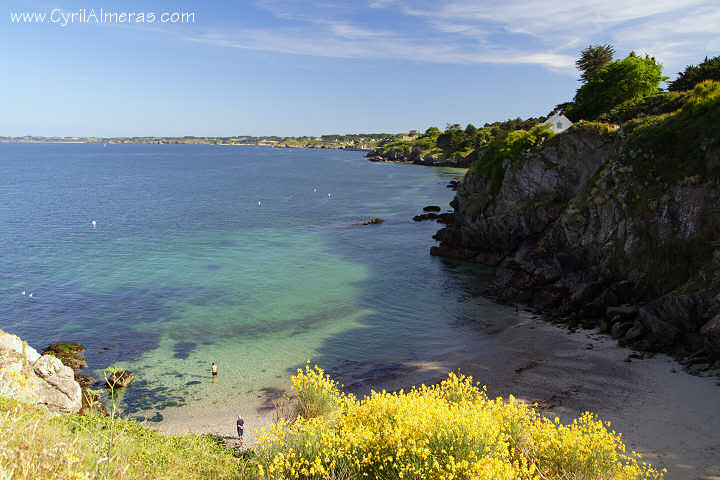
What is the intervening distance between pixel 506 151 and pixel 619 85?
17684 mm

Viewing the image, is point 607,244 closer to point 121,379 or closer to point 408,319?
point 408,319

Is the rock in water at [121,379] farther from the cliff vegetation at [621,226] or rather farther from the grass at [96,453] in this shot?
the cliff vegetation at [621,226]

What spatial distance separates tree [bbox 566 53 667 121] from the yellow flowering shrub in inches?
2027

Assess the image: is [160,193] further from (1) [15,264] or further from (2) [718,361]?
(2) [718,361]

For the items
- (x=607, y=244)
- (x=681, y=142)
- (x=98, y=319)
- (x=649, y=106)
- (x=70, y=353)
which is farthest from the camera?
(x=649, y=106)

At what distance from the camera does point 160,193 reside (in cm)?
9244

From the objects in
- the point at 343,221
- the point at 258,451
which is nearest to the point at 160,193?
the point at 343,221

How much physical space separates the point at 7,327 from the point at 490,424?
1247 inches

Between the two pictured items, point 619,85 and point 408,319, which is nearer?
point 408,319

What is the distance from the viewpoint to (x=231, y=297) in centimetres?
3594

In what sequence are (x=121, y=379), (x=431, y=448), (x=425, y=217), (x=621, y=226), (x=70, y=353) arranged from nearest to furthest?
1. (x=431, y=448)
2. (x=121, y=379)
3. (x=70, y=353)
4. (x=621, y=226)
5. (x=425, y=217)

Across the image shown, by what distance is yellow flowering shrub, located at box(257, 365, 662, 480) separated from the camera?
9.88 metres

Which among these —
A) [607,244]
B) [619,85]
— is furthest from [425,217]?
[607,244]

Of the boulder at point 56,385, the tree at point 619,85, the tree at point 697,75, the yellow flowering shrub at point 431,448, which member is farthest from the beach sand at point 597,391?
the tree at point 619,85
